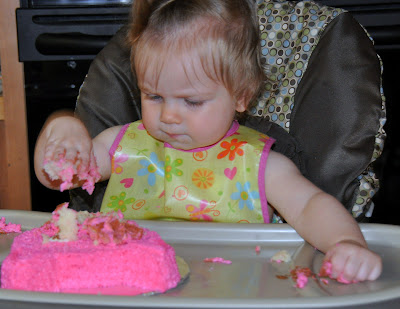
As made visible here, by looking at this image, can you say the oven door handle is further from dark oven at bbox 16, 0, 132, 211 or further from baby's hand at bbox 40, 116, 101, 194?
baby's hand at bbox 40, 116, 101, 194

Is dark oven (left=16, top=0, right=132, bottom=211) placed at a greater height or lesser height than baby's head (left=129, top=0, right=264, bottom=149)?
lesser

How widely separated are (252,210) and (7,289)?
0.53m

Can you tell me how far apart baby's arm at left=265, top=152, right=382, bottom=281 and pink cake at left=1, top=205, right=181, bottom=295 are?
23cm

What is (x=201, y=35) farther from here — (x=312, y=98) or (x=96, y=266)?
(x=96, y=266)

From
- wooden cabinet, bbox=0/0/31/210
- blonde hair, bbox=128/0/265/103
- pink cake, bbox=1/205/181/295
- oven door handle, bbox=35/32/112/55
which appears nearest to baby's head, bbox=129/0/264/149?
blonde hair, bbox=128/0/265/103

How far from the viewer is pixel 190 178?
1.14m

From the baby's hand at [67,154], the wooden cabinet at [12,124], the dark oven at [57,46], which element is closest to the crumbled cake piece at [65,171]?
the baby's hand at [67,154]

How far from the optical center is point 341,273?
0.79m

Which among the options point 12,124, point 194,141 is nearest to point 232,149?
point 194,141

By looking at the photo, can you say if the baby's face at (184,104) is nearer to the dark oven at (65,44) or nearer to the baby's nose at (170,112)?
the baby's nose at (170,112)

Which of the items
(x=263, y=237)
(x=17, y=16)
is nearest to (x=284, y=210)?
(x=263, y=237)

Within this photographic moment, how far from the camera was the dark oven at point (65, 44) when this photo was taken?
178 cm

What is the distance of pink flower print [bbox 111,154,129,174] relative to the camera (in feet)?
3.85

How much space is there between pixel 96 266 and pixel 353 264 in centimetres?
33
